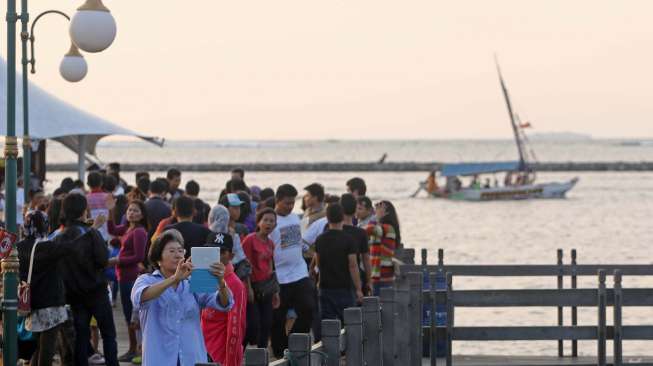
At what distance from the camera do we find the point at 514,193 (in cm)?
8700

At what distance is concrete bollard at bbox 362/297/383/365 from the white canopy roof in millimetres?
13774

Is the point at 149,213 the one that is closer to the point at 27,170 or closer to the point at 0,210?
the point at 27,170

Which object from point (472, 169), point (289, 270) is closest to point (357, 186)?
point (289, 270)

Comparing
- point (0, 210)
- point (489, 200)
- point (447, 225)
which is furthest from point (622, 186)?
point (0, 210)

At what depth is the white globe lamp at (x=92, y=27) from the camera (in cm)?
1195

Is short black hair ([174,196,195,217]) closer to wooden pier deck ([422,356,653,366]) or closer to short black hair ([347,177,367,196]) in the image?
wooden pier deck ([422,356,653,366])

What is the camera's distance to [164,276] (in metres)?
7.57

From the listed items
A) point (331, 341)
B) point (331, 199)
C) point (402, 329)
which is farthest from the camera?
point (331, 199)

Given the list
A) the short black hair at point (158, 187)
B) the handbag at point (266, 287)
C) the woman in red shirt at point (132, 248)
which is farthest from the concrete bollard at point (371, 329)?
the short black hair at point (158, 187)

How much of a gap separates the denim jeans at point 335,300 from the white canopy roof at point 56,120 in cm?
1049

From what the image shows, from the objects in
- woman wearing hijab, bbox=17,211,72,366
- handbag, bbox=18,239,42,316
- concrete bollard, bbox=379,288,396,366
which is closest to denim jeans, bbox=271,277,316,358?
concrete bollard, bbox=379,288,396,366

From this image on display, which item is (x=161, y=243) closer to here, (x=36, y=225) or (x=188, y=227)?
(x=36, y=225)

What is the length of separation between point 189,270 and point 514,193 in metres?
80.7

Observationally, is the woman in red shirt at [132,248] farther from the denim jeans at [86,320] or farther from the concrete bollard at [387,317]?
the concrete bollard at [387,317]
